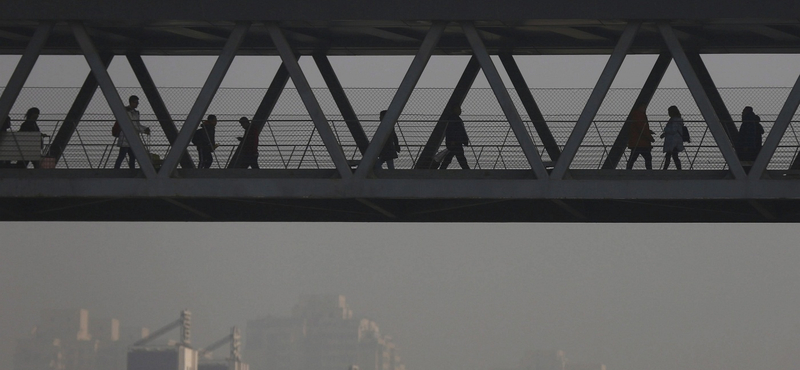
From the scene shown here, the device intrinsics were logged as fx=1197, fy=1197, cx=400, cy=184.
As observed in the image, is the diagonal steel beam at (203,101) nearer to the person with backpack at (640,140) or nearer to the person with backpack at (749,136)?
the person with backpack at (640,140)

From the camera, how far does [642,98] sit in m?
23.9

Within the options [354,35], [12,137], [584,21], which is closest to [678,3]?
[584,21]

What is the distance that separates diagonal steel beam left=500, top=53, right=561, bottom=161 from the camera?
78.1 feet

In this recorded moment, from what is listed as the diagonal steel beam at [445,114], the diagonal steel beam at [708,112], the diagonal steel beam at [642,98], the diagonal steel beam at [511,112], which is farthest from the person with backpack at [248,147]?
the diagonal steel beam at [708,112]

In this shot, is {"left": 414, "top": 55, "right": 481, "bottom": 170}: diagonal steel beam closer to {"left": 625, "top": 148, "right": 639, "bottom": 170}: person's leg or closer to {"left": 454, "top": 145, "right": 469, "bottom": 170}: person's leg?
{"left": 454, "top": 145, "right": 469, "bottom": 170}: person's leg

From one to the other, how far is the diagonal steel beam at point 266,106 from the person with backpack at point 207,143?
0.61 m

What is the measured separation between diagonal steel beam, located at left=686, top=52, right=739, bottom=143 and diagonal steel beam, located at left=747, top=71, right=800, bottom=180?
2334mm

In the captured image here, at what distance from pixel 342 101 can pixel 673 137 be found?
667 cm

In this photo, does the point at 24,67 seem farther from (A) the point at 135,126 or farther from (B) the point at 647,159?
(B) the point at 647,159

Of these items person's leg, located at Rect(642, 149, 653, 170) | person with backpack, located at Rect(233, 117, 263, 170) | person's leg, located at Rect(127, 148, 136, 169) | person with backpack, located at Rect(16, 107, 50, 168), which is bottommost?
person's leg, located at Rect(642, 149, 653, 170)

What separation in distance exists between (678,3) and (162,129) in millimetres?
10291

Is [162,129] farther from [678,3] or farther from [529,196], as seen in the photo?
[678,3]

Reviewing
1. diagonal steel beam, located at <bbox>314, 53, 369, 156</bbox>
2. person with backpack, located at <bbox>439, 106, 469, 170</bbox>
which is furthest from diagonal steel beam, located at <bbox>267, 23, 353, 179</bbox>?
person with backpack, located at <bbox>439, 106, 469, 170</bbox>

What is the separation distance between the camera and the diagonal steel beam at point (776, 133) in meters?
20.3
